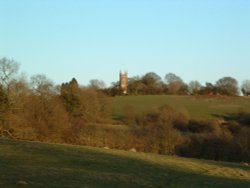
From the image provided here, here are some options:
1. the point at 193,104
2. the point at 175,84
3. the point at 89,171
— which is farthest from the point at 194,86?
the point at 89,171

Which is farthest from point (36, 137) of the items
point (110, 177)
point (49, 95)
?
point (110, 177)

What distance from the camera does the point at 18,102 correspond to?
57.5 meters

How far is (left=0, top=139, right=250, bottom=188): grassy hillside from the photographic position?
1689cm

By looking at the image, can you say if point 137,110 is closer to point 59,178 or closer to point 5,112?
point 5,112

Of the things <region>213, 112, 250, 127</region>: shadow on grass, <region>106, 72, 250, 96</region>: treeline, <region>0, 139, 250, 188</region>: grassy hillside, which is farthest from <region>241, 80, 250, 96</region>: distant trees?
<region>0, 139, 250, 188</region>: grassy hillside

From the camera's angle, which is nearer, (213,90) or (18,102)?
(18,102)

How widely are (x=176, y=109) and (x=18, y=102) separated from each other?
28383 mm

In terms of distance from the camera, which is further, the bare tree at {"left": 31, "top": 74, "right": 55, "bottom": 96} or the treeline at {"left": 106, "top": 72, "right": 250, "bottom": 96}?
the treeline at {"left": 106, "top": 72, "right": 250, "bottom": 96}

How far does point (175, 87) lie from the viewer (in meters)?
112

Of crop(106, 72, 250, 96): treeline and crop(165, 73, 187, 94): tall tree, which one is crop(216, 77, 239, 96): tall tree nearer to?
crop(106, 72, 250, 96): treeline

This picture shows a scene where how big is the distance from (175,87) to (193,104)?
994 inches

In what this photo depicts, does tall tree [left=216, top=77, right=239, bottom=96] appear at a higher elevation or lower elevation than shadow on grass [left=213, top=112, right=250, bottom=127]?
higher

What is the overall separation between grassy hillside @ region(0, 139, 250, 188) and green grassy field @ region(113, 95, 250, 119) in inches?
1888

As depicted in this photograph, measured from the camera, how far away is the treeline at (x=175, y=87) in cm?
10988
